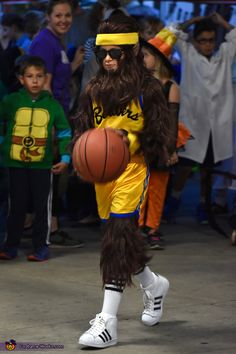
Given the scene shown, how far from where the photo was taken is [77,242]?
32.0 ft

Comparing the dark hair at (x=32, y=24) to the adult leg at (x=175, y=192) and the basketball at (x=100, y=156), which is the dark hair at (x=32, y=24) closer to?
the adult leg at (x=175, y=192)

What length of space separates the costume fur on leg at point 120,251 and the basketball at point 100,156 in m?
0.38

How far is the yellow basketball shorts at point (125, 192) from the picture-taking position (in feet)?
20.8

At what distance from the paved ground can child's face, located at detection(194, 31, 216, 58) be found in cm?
189

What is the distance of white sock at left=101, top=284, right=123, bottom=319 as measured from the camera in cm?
620

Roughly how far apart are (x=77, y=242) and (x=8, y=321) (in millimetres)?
3091

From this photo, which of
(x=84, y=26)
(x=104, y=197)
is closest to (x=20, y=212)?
(x=104, y=197)

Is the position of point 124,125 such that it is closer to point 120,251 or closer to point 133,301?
point 120,251

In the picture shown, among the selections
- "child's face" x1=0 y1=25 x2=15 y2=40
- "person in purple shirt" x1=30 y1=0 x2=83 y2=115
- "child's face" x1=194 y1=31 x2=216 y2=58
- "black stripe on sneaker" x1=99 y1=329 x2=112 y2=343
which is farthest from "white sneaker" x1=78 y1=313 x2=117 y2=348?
"child's face" x1=0 y1=25 x2=15 y2=40

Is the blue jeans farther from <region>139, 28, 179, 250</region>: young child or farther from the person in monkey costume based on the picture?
the person in monkey costume

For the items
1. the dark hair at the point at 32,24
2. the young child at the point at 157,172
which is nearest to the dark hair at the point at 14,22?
the dark hair at the point at 32,24

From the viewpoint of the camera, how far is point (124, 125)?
641 cm

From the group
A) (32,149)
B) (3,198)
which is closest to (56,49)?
(32,149)

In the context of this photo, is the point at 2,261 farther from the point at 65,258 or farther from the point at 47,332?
the point at 47,332
